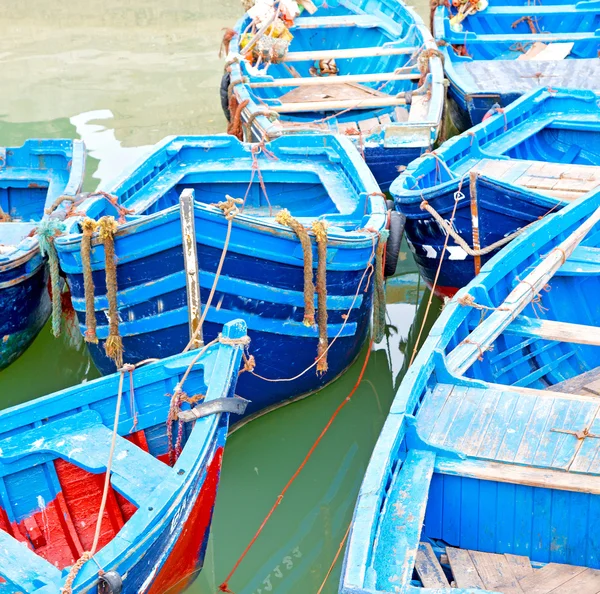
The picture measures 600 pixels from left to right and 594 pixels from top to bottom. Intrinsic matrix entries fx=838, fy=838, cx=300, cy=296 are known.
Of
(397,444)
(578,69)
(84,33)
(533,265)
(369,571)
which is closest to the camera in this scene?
(369,571)

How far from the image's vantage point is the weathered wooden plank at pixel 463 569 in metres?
3.95

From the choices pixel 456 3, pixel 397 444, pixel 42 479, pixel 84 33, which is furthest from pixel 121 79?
pixel 397 444

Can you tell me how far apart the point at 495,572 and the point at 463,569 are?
0.16 m

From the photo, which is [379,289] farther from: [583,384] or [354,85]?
[354,85]

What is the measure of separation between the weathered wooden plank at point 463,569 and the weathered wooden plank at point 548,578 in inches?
8.5

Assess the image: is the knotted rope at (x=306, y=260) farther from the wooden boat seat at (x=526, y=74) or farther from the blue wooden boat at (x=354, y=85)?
the wooden boat seat at (x=526, y=74)

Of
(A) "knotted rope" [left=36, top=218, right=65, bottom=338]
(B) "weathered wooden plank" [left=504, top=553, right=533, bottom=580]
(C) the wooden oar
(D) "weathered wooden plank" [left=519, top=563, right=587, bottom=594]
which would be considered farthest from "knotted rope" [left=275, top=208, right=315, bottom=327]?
(D) "weathered wooden plank" [left=519, top=563, right=587, bottom=594]

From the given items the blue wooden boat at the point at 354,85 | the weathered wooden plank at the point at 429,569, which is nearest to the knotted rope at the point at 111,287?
the weathered wooden plank at the point at 429,569

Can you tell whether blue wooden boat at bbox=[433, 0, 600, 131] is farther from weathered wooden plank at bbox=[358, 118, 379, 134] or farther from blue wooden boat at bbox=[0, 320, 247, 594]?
blue wooden boat at bbox=[0, 320, 247, 594]

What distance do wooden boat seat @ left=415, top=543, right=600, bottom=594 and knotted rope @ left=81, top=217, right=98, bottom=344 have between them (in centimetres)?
283

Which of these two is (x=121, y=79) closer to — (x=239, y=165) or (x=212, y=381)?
(x=239, y=165)

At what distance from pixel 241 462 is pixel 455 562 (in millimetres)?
2421

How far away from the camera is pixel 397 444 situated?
405 cm

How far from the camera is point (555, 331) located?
525 cm
